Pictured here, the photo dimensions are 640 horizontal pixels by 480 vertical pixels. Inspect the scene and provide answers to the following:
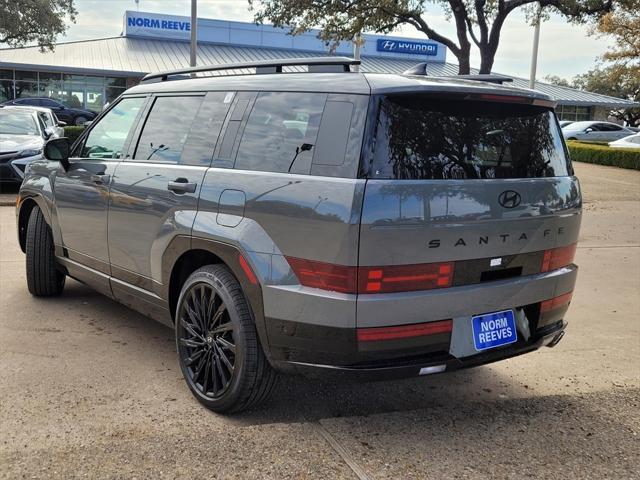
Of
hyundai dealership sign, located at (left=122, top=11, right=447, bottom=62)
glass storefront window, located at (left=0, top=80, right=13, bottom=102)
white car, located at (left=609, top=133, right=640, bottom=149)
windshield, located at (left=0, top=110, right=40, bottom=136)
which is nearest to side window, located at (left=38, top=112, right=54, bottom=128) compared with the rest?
windshield, located at (left=0, top=110, right=40, bottom=136)

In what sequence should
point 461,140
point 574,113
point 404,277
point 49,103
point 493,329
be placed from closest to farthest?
1. point 404,277
2. point 461,140
3. point 493,329
4. point 49,103
5. point 574,113

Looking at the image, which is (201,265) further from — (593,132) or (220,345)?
(593,132)

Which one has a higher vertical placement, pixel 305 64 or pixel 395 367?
pixel 305 64

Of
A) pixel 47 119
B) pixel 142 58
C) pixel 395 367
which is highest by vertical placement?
pixel 142 58

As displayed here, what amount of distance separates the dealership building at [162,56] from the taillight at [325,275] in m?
29.3

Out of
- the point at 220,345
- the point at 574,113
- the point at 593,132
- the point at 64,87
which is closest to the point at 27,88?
the point at 64,87

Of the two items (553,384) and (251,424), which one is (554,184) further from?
(251,424)

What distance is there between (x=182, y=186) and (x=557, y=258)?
2.16m

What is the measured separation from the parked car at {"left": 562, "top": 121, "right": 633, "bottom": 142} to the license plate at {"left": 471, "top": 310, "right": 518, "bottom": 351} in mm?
29995

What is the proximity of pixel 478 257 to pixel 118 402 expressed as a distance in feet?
7.00

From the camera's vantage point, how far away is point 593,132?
31.0 meters

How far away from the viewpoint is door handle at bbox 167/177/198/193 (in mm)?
3562

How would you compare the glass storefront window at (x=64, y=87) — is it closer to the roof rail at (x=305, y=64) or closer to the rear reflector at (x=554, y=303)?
the roof rail at (x=305, y=64)

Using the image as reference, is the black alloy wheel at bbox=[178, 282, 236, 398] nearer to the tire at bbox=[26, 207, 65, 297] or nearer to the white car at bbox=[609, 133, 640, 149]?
the tire at bbox=[26, 207, 65, 297]
